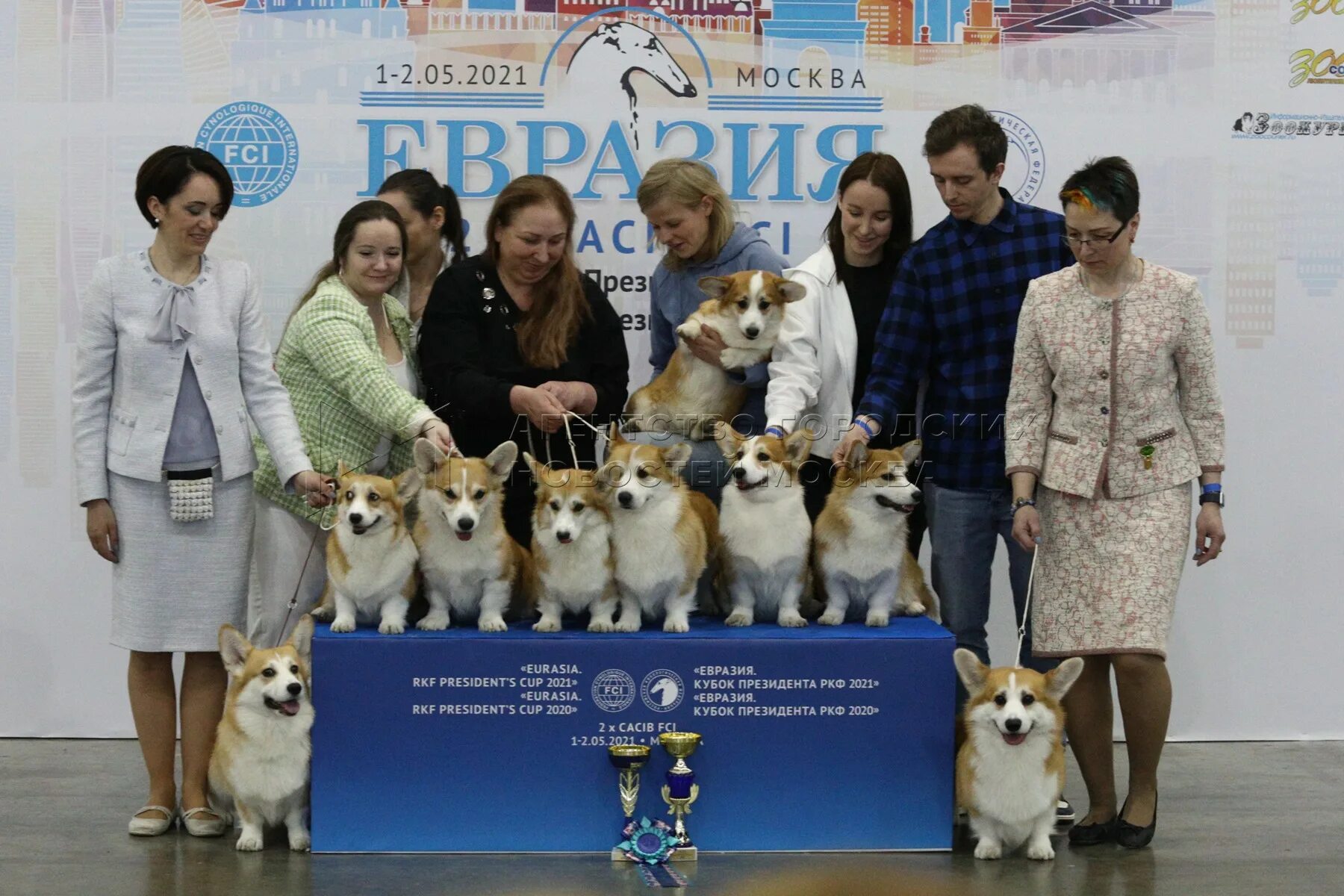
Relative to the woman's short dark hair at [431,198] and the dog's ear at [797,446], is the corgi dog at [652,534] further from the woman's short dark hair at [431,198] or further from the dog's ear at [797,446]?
the woman's short dark hair at [431,198]

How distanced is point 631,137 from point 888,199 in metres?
1.25

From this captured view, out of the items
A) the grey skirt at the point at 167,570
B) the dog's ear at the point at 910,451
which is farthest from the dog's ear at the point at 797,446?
the grey skirt at the point at 167,570

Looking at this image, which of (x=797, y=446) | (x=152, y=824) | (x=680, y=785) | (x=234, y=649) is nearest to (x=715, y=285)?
(x=797, y=446)

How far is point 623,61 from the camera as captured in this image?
465 centimetres

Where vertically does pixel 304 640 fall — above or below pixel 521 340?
below

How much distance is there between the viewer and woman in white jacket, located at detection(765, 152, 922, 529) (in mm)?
3703

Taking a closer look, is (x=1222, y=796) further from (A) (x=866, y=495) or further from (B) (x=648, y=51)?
(B) (x=648, y=51)

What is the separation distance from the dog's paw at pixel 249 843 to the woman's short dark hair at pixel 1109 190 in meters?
2.50

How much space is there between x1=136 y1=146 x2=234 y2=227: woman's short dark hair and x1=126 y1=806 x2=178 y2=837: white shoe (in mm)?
1509

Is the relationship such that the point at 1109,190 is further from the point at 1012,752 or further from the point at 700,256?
the point at 1012,752

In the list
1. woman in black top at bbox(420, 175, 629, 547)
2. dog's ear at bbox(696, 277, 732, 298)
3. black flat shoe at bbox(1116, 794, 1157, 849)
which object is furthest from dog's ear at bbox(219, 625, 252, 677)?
black flat shoe at bbox(1116, 794, 1157, 849)

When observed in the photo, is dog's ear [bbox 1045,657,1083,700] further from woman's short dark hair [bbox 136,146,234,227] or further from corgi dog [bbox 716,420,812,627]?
woman's short dark hair [bbox 136,146,234,227]

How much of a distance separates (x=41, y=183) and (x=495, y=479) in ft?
7.79

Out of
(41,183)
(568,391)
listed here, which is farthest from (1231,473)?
(41,183)
